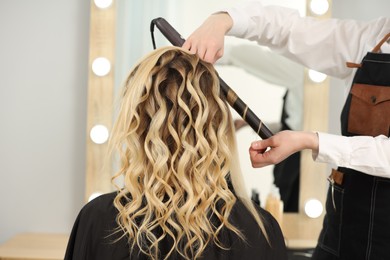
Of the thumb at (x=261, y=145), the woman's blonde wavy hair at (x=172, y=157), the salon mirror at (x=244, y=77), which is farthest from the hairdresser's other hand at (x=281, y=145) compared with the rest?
the salon mirror at (x=244, y=77)

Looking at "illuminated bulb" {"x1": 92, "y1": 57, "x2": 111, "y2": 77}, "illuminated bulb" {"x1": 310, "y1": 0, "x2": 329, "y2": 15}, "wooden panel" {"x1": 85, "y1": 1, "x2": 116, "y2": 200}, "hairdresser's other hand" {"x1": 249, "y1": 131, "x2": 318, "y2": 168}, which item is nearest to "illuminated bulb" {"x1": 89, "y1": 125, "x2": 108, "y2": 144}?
"wooden panel" {"x1": 85, "y1": 1, "x2": 116, "y2": 200}

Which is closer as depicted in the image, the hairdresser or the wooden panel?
the hairdresser

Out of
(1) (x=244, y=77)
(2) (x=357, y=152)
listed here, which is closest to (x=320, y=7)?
(1) (x=244, y=77)

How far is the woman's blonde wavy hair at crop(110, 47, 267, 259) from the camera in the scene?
4.01ft

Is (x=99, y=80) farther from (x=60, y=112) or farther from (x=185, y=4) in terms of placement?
(x=185, y=4)

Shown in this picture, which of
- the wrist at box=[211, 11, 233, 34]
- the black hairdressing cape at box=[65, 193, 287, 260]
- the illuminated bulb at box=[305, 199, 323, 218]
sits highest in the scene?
the wrist at box=[211, 11, 233, 34]

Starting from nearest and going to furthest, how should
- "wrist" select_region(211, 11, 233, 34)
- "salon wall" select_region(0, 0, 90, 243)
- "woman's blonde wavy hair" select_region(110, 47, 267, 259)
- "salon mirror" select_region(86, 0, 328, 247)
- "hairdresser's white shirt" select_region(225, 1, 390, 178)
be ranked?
"woman's blonde wavy hair" select_region(110, 47, 267, 259)
"wrist" select_region(211, 11, 233, 34)
"hairdresser's white shirt" select_region(225, 1, 390, 178)
"salon mirror" select_region(86, 0, 328, 247)
"salon wall" select_region(0, 0, 90, 243)

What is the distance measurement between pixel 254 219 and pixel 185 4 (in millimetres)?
1447

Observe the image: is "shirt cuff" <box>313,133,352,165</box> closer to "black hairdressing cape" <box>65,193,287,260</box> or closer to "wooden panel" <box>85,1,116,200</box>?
"black hairdressing cape" <box>65,193,287,260</box>

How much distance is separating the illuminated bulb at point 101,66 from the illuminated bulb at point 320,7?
902mm

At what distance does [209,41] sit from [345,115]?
47 cm

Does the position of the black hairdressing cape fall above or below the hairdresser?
below

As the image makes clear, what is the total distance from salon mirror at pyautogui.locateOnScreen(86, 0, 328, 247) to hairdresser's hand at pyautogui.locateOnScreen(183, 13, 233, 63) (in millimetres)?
1091

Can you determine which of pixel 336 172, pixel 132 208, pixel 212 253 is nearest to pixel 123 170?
pixel 132 208
